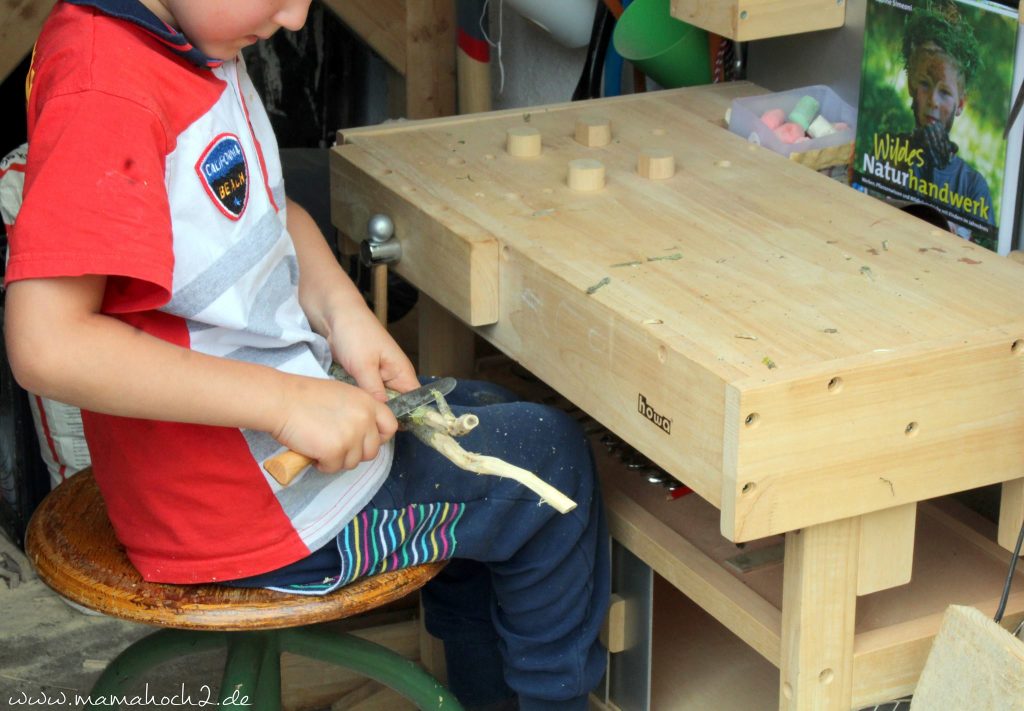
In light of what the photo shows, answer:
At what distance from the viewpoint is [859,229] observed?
1.29 metres

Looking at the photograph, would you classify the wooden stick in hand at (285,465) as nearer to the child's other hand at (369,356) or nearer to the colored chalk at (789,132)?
the child's other hand at (369,356)

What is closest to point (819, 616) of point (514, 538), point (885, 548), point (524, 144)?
point (885, 548)

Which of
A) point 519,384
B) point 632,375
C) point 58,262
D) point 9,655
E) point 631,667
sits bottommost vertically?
point 9,655

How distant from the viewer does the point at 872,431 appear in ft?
3.39

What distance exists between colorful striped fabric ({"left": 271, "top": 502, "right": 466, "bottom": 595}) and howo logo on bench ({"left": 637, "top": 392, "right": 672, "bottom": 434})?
0.22m

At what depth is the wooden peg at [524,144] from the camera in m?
1.52

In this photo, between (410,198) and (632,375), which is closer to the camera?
(632,375)

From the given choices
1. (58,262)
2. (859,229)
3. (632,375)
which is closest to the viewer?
(58,262)

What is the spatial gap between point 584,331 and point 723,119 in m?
0.56

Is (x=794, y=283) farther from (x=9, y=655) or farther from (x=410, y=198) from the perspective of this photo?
(x=9, y=655)

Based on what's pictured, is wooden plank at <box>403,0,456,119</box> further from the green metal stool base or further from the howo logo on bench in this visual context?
the howo logo on bench

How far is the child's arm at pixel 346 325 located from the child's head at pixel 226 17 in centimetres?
30

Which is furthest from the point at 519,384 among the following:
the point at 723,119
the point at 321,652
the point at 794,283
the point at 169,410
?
the point at 169,410

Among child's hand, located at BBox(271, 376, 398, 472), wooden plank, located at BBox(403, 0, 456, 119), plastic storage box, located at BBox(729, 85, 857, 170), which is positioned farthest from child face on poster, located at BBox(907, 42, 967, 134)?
wooden plank, located at BBox(403, 0, 456, 119)
